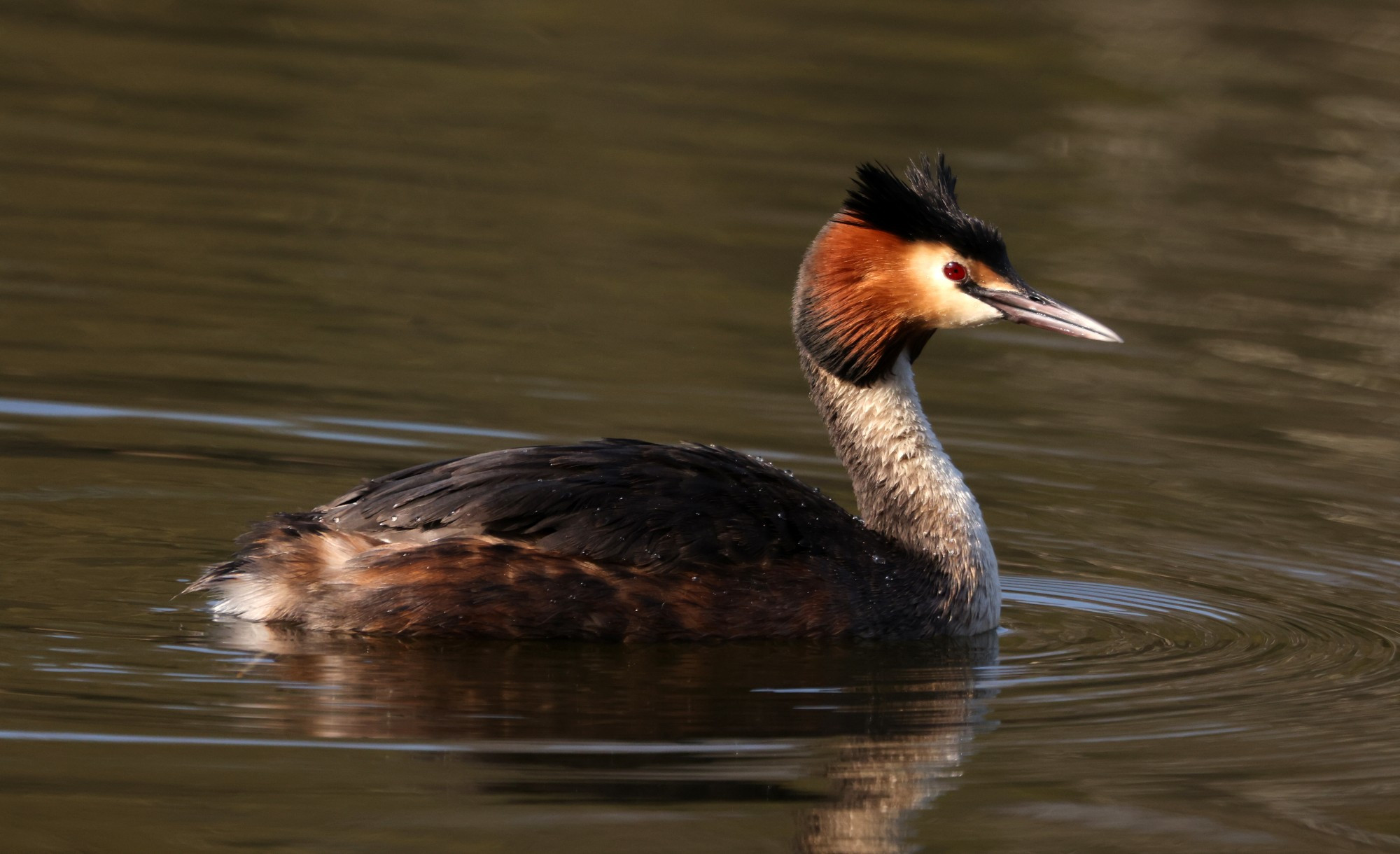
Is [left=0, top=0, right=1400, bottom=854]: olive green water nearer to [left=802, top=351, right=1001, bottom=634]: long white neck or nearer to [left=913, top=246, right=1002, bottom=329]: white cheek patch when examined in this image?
[left=802, top=351, right=1001, bottom=634]: long white neck

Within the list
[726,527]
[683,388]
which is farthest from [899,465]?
[683,388]

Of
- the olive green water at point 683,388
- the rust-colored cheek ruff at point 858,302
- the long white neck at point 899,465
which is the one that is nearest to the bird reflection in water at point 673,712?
the olive green water at point 683,388

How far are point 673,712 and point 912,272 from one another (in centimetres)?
214

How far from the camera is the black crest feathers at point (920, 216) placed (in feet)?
26.7

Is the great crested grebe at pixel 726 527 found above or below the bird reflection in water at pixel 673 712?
above

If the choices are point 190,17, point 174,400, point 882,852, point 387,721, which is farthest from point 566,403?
point 190,17

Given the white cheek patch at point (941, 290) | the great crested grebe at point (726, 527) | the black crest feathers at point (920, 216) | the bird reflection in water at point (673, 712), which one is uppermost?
the black crest feathers at point (920, 216)

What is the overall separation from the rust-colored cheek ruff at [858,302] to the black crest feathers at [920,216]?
47 millimetres

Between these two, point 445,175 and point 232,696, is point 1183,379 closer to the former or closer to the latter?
point 445,175

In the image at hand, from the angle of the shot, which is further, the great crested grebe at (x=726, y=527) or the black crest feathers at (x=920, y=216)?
the black crest feathers at (x=920, y=216)

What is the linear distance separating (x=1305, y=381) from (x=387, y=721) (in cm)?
655

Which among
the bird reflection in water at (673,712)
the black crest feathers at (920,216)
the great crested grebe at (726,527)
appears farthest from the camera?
the black crest feathers at (920,216)

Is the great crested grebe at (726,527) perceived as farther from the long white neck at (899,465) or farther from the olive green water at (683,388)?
the olive green water at (683,388)

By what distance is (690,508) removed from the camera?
7.59 metres
